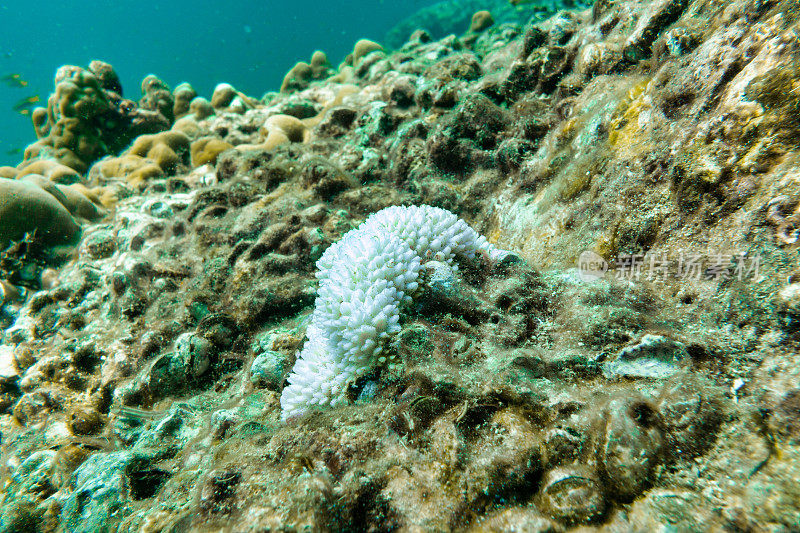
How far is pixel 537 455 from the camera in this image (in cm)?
157

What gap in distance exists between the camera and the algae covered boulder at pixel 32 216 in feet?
18.9

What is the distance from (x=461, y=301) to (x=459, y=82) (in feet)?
12.3

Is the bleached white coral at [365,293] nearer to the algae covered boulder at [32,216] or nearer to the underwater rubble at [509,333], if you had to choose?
the underwater rubble at [509,333]

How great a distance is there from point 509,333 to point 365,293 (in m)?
0.94

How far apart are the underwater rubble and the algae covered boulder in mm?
1972

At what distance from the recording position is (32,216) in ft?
19.6

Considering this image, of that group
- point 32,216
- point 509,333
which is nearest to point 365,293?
point 509,333

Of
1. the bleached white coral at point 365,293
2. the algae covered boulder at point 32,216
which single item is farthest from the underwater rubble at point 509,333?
the algae covered boulder at point 32,216

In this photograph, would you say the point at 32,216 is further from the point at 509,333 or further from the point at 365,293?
the point at 509,333

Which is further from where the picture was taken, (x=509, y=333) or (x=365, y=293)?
(x=365, y=293)

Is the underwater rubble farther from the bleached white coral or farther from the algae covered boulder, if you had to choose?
the algae covered boulder

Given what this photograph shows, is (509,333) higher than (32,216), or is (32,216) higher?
(32,216)

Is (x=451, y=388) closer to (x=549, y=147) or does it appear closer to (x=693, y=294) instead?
(x=693, y=294)

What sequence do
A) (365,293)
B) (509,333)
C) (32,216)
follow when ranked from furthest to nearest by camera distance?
(32,216) → (365,293) → (509,333)
